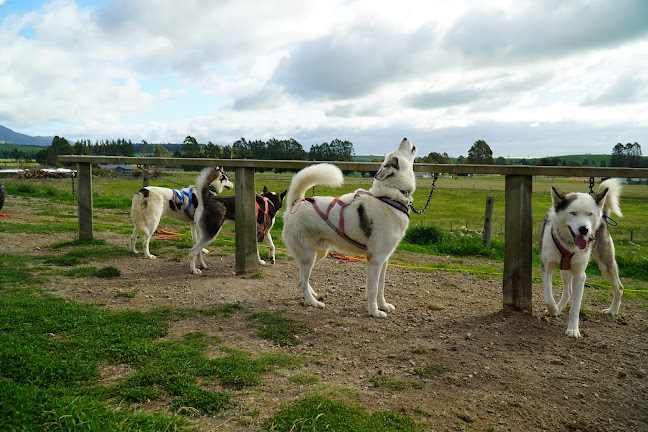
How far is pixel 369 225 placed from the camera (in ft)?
17.9

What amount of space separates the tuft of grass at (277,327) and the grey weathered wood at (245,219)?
2.27m

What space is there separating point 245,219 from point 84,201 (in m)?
4.47

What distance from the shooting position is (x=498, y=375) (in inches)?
150

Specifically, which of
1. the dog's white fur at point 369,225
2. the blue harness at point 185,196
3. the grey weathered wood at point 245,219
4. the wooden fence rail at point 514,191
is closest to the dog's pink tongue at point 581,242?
the wooden fence rail at point 514,191

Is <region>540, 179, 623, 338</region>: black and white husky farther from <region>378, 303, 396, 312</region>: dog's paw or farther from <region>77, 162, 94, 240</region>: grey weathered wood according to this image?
<region>77, 162, 94, 240</region>: grey weathered wood

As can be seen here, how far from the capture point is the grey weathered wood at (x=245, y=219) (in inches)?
288

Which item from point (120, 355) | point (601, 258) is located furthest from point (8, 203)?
point (601, 258)

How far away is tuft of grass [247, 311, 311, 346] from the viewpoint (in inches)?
177

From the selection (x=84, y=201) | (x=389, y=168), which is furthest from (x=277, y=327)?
(x=84, y=201)

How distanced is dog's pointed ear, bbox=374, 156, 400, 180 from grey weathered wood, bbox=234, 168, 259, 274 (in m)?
2.75

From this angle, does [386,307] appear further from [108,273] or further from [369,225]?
[108,273]

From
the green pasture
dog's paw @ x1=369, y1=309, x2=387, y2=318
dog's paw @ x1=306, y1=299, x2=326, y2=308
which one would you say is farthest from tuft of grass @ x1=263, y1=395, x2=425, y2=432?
the green pasture

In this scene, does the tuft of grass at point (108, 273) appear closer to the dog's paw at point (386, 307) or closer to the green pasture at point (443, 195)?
the green pasture at point (443, 195)

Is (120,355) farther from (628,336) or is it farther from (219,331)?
(628,336)
